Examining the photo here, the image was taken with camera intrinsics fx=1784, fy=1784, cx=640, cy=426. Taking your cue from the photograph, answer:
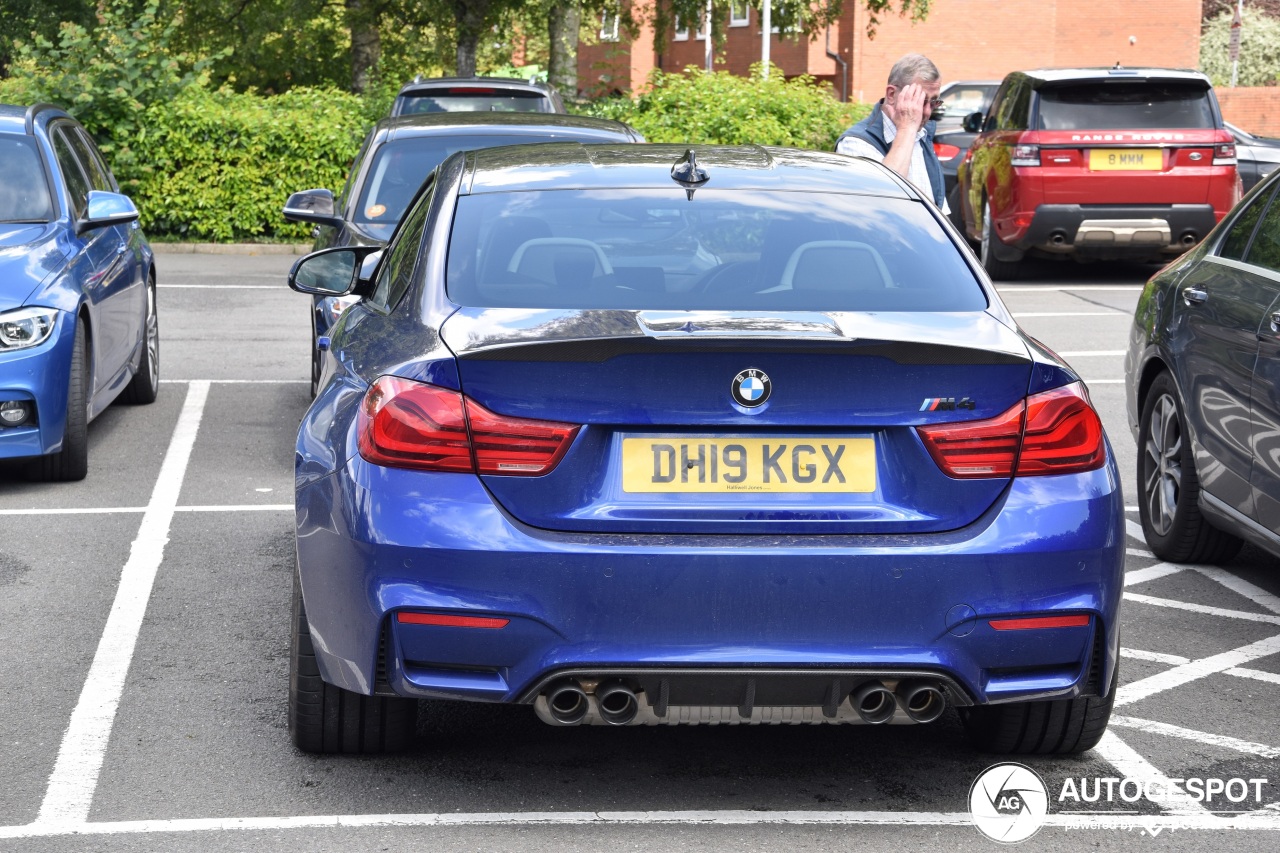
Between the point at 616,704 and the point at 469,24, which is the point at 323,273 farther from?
the point at 469,24

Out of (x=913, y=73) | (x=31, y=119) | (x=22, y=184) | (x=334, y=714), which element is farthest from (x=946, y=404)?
(x=31, y=119)

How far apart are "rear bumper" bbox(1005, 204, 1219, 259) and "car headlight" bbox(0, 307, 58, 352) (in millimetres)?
10439

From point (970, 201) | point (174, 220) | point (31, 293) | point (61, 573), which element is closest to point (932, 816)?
point (61, 573)

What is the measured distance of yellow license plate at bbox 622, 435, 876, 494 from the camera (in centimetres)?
368

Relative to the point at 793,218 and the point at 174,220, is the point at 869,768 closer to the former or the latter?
the point at 793,218

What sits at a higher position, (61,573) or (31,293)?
(31,293)

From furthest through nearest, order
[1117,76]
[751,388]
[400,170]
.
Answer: [1117,76] → [400,170] → [751,388]

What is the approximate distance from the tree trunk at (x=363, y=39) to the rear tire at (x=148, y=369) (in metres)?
18.0

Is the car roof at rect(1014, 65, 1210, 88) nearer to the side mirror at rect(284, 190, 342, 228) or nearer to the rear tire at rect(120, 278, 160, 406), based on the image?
the side mirror at rect(284, 190, 342, 228)

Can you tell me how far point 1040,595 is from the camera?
3764 millimetres

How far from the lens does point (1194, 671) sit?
17.5 ft

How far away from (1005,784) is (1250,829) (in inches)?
22.3

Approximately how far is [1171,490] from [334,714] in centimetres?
373

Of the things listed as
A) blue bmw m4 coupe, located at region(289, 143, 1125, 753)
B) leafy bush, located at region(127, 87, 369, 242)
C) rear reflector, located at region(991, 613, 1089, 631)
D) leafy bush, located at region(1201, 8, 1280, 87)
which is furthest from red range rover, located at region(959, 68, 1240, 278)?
leafy bush, located at region(1201, 8, 1280, 87)
